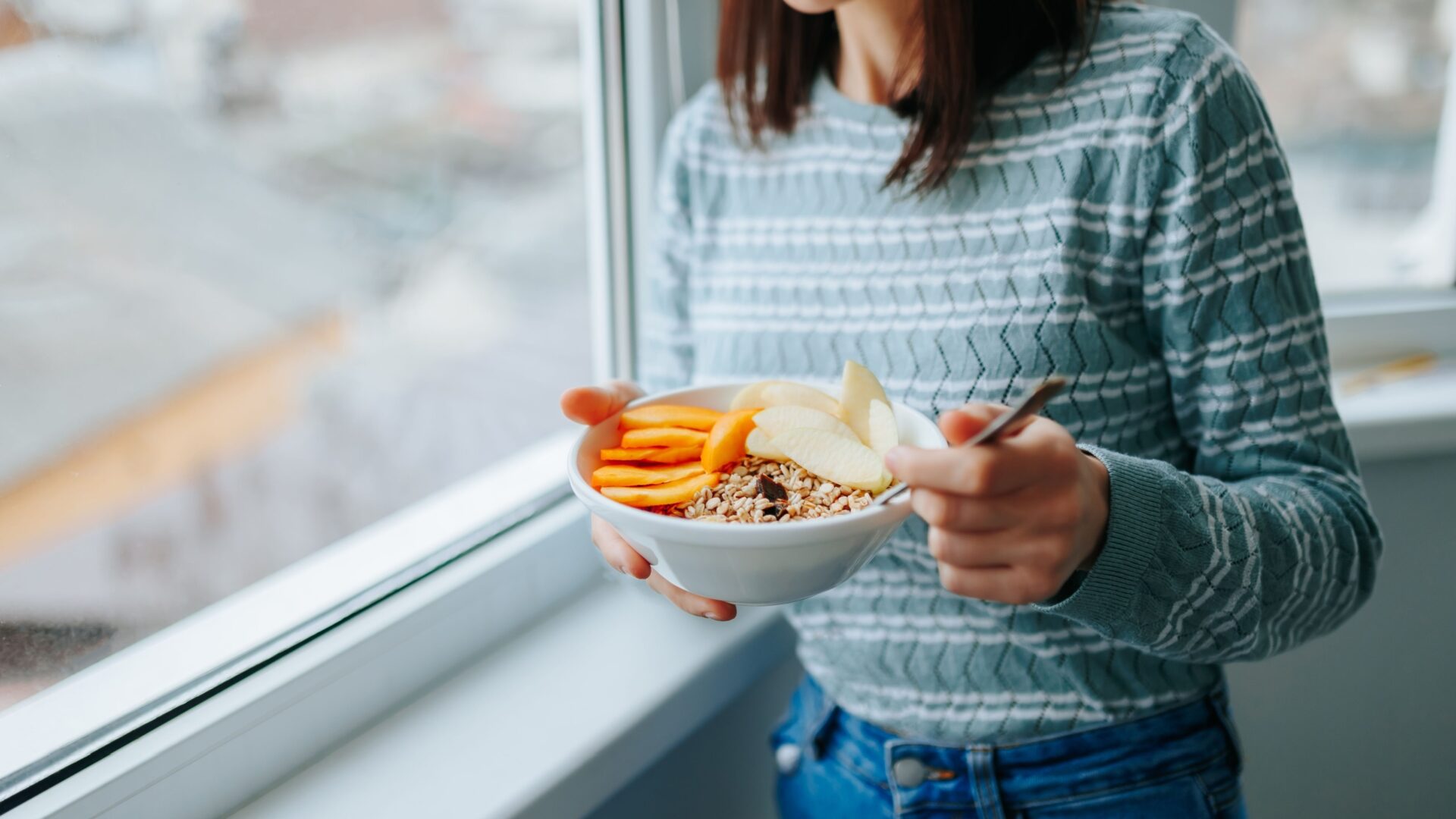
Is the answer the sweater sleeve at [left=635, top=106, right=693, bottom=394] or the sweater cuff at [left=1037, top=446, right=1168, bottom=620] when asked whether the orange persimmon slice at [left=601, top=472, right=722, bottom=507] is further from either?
the sweater sleeve at [left=635, top=106, right=693, bottom=394]

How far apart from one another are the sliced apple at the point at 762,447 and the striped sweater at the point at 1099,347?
7.2 inches

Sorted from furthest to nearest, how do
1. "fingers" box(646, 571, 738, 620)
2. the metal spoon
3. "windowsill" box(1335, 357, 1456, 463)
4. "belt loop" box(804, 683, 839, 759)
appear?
1. "windowsill" box(1335, 357, 1456, 463)
2. "belt loop" box(804, 683, 839, 759)
3. "fingers" box(646, 571, 738, 620)
4. the metal spoon

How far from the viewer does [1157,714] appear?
779mm

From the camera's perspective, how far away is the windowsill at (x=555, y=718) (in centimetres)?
77

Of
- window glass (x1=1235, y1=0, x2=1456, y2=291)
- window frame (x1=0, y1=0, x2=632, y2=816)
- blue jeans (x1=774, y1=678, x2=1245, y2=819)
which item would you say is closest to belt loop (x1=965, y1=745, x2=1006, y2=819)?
blue jeans (x1=774, y1=678, x2=1245, y2=819)

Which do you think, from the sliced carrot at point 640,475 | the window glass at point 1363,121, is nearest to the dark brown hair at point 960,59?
the sliced carrot at point 640,475

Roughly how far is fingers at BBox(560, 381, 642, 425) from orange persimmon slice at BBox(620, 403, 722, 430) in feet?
0.05

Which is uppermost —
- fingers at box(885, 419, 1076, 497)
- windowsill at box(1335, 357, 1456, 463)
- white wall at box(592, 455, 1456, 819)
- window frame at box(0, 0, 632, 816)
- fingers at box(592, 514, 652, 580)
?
fingers at box(885, 419, 1076, 497)

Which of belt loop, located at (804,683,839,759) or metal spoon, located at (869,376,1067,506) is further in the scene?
belt loop, located at (804,683,839,759)

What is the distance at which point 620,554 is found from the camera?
2.18ft

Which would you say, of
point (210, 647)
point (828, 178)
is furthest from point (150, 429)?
point (828, 178)

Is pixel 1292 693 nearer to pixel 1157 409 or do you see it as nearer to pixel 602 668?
pixel 1157 409

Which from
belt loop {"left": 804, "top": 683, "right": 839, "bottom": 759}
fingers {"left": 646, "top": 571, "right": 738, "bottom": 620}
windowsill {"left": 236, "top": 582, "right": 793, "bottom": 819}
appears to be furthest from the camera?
belt loop {"left": 804, "top": 683, "right": 839, "bottom": 759}

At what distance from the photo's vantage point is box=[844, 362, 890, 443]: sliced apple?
646 millimetres
